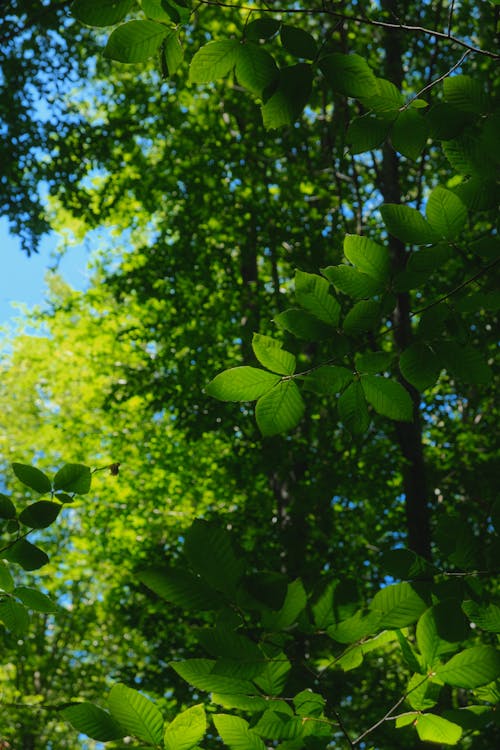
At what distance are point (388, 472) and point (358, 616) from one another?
5202 mm

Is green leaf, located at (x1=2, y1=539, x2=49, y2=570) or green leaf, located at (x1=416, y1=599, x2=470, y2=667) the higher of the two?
green leaf, located at (x1=2, y1=539, x2=49, y2=570)

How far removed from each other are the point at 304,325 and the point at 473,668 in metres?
0.69

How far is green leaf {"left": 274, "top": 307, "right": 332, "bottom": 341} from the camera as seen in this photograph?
50.3 inches

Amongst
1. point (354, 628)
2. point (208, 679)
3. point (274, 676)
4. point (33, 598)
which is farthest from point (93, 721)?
point (33, 598)

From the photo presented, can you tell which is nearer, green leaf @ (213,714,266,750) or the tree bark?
green leaf @ (213,714,266,750)

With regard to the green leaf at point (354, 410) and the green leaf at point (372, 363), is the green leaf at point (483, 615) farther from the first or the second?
the green leaf at point (372, 363)

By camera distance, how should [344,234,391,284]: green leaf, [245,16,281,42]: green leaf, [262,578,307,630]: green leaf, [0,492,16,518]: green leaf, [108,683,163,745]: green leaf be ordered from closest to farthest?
[108,683,163,745]: green leaf → [262,578,307,630]: green leaf → [245,16,281,42]: green leaf → [344,234,391,284]: green leaf → [0,492,16,518]: green leaf

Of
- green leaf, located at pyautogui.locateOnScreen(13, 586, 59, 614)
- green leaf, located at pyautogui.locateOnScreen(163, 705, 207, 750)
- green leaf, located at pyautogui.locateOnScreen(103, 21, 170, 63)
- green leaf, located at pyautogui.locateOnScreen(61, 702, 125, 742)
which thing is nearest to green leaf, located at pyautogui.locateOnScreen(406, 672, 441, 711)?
green leaf, located at pyautogui.locateOnScreen(163, 705, 207, 750)

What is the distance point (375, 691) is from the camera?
626cm

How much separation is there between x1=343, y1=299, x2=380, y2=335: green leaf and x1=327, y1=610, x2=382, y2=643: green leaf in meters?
0.54

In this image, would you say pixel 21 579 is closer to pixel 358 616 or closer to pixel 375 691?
pixel 375 691

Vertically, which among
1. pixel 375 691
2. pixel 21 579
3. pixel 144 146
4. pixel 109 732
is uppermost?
pixel 144 146

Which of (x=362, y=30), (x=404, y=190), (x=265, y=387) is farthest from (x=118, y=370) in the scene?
(x=265, y=387)

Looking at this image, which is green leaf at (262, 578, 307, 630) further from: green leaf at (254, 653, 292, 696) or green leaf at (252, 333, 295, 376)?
green leaf at (252, 333, 295, 376)
